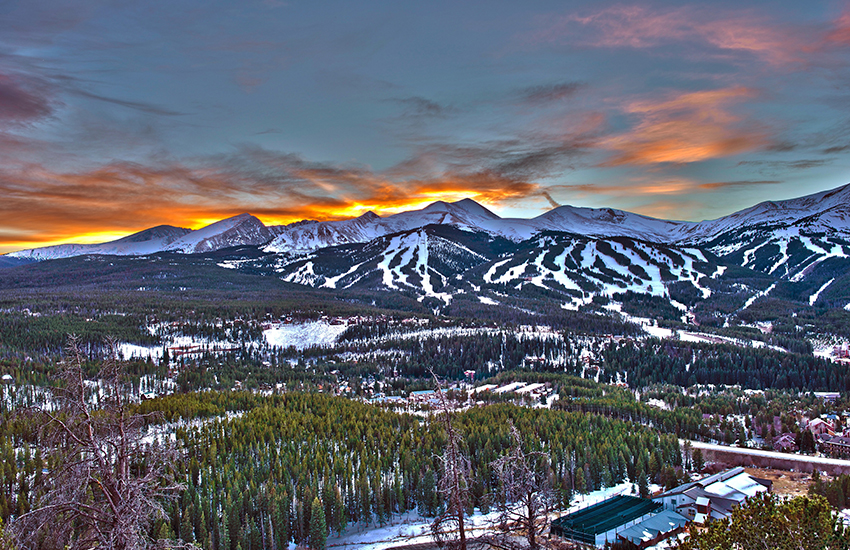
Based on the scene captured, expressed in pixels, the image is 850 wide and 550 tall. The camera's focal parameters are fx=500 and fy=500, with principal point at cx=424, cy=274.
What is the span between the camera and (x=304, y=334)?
17350 centimetres

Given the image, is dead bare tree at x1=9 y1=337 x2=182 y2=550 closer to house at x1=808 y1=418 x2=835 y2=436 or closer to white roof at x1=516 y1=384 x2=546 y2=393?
house at x1=808 y1=418 x2=835 y2=436

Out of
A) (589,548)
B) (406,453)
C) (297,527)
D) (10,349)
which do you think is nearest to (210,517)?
(297,527)

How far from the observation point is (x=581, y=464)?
199ft

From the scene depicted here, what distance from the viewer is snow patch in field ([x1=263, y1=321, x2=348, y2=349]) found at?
168 m

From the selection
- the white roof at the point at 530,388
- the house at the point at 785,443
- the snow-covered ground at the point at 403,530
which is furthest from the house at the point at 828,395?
the snow-covered ground at the point at 403,530

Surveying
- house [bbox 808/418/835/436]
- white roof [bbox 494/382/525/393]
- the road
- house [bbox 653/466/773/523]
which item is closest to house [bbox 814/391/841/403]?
house [bbox 808/418/835/436]

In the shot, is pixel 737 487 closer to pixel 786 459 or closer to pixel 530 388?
pixel 786 459

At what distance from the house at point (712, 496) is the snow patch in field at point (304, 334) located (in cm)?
12973

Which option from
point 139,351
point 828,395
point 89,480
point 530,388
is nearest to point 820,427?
point 828,395

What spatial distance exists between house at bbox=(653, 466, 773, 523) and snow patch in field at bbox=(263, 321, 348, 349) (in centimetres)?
12973

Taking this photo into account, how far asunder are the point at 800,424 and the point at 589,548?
56205 mm

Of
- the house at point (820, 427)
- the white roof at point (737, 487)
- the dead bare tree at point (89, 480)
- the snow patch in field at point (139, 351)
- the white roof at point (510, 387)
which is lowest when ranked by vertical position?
the house at point (820, 427)

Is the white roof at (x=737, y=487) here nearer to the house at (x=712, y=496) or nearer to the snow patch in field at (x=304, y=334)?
the house at (x=712, y=496)

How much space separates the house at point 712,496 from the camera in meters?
45.4
